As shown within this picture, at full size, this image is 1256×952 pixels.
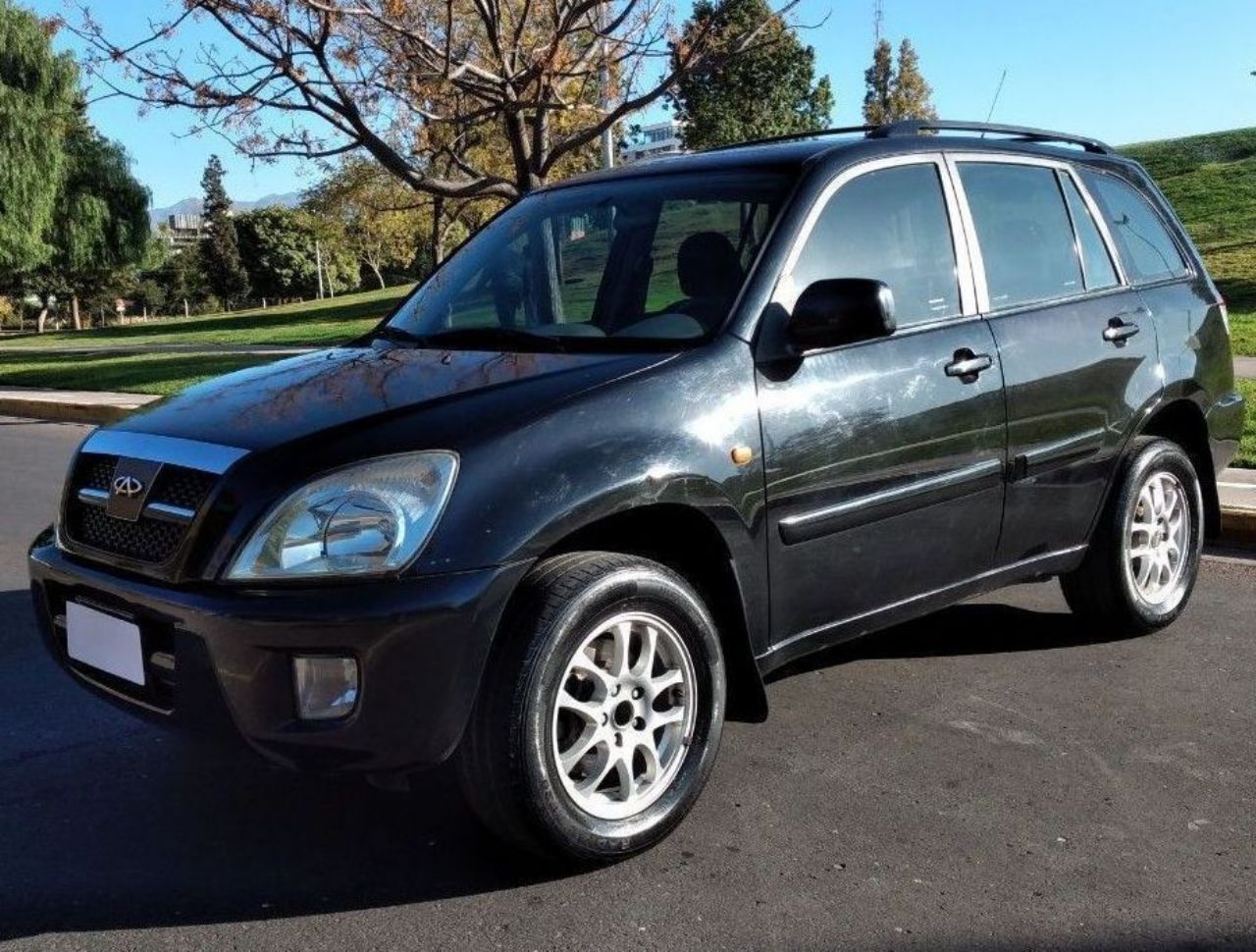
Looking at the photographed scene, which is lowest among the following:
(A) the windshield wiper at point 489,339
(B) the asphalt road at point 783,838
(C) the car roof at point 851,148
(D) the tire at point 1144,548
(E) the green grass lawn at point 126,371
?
(B) the asphalt road at point 783,838

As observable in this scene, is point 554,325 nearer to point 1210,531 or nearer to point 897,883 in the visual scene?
point 897,883

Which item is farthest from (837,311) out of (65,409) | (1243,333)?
(65,409)

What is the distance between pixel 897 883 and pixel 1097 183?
118 inches

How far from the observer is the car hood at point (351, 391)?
3.15m

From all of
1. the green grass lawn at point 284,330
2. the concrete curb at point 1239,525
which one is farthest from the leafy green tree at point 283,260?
the concrete curb at point 1239,525

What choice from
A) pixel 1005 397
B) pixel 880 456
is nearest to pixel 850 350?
pixel 880 456

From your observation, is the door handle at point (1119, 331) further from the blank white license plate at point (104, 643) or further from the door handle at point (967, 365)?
the blank white license plate at point (104, 643)

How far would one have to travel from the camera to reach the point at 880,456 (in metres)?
3.74

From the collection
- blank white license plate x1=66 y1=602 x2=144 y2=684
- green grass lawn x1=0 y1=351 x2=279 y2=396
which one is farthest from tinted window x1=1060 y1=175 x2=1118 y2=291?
green grass lawn x1=0 y1=351 x2=279 y2=396

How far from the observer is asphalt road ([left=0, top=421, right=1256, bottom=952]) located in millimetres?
2893

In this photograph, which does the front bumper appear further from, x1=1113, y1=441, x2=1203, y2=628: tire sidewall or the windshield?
x1=1113, y1=441, x2=1203, y2=628: tire sidewall

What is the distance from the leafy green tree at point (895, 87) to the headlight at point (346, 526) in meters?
53.9

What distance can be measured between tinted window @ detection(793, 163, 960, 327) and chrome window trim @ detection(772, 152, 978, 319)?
15 millimetres

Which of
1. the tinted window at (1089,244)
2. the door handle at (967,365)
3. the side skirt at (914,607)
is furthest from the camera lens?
the tinted window at (1089,244)
